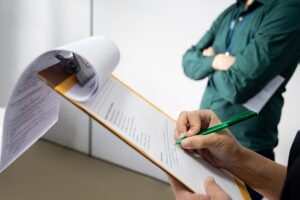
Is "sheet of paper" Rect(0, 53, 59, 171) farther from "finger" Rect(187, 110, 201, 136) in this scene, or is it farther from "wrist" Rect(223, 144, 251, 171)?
"wrist" Rect(223, 144, 251, 171)

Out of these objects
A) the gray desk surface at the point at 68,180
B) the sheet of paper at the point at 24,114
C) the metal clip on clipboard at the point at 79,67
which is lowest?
the gray desk surface at the point at 68,180

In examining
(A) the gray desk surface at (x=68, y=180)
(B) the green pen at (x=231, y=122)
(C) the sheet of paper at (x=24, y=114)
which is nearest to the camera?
(C) the sheet of paper at (x=24, y=114)

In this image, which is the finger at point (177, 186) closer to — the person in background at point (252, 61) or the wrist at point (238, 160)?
the wrist at point (238, 160)

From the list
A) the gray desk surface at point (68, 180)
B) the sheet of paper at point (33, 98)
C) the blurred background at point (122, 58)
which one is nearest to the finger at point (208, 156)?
the sheet of paper at point (33, 98)

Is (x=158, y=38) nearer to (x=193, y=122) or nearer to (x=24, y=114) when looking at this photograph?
(x=193, y=122)

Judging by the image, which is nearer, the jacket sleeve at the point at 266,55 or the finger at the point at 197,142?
the finger at the point at 197,142

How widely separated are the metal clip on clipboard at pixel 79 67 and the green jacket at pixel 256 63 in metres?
0.72

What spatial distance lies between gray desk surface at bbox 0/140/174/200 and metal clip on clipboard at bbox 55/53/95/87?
→ 47.7 inches

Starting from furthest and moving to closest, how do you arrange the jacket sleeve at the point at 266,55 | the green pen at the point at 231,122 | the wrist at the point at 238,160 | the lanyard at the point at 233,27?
the lanyard at the point at 233,27 → the jacket sleeve at the point at 266,55 → the wrist at the point at 238,160 → the green pen at the point at 231,122

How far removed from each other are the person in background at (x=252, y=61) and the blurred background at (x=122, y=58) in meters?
0.34

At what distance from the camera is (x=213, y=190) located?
0.44 metres

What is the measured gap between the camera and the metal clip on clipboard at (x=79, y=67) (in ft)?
1.41

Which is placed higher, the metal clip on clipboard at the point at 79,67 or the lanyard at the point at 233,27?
the metal clip on clipboard at the point at 79,67

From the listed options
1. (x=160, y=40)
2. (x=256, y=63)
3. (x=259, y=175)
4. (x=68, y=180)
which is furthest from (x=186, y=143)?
(x=68, y=180)
